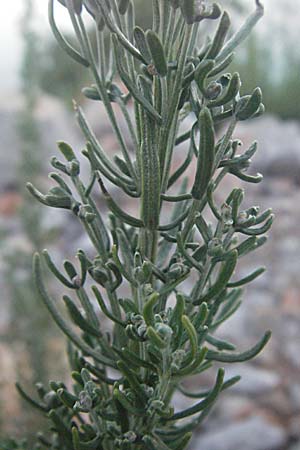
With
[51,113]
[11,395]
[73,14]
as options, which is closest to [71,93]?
[51,113]

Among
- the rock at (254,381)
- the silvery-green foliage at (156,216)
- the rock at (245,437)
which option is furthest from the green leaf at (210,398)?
the rock at (254,381)

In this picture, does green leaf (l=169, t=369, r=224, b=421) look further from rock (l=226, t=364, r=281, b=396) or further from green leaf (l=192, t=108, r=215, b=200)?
rock (l=226, t=364, r=281, b=396)

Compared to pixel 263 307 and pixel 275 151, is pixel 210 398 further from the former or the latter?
pixel 275 151

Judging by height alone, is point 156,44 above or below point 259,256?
above

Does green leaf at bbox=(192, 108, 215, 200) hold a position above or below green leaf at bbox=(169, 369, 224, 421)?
above

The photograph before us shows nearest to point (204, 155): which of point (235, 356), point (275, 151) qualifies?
point (235, 356)

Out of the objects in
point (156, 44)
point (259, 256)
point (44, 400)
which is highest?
point (156, 44)

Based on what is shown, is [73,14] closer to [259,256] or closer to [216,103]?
[216,103]

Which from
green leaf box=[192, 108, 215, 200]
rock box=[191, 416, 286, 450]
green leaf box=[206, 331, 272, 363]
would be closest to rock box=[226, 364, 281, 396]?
rock box=[191, 416, 286, 450]

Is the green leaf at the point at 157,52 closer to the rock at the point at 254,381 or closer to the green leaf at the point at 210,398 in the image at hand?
the green leaf at the point at 210,398
